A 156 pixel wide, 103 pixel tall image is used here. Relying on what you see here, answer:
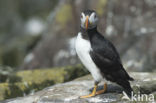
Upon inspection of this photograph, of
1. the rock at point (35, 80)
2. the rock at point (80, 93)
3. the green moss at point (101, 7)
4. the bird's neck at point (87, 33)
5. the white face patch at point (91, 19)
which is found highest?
the green moss at point (101, 7)

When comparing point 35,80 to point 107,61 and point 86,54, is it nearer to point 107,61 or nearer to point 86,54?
point 86,54

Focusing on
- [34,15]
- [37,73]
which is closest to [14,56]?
[34,15]

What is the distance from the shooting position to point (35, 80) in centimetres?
803

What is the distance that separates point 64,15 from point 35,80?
13.1 ft

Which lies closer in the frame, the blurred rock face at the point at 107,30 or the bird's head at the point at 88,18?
the bird's head at the point at 88,18

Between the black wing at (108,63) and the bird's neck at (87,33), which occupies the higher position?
the bird's neck at (87,33)

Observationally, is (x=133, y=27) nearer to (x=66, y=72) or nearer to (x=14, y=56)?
(x=66, y=72)

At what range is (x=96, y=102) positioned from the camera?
19.7ft

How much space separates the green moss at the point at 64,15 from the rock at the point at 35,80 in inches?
126

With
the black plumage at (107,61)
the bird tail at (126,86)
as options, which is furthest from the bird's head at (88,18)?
the bird tail at (126,86)

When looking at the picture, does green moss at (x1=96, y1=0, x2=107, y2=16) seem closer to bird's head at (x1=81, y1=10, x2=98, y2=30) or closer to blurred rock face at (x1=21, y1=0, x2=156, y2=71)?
blurred rock face at (x1=21, y1=0, x2=156, y2=71)

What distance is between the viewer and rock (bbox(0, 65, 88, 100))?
7.51 meters

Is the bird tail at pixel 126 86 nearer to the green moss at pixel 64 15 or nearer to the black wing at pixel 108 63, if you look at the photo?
the black wing at pixel 108 63

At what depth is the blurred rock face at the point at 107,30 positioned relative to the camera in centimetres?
1013
